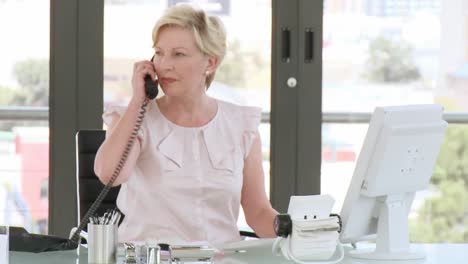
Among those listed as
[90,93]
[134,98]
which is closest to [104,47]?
[90,93]

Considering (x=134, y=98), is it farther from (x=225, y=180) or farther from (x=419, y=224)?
(x=419, y=224)

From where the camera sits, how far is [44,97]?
4.71 meters

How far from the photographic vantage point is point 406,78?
4.88m

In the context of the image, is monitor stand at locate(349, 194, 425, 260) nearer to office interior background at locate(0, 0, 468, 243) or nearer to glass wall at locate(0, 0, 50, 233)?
office interior background at locate(0, 0, 468, 243)

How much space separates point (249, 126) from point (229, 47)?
1458 mm

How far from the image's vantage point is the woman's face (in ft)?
10.4

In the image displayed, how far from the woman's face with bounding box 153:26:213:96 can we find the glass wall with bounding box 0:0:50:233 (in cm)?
161

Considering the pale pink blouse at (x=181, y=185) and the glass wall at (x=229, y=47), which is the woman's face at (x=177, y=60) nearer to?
the pale pink blouse at (x=181, y=185)

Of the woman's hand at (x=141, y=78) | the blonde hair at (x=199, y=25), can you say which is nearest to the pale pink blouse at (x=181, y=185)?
the woman's hand at (x=141, y=78)

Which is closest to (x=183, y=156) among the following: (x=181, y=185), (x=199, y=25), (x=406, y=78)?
(x=181, y=185)

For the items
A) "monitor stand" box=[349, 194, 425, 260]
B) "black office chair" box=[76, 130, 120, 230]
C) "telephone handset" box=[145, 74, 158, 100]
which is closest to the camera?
"monitor stand" box=[349, 194, 425, 260]

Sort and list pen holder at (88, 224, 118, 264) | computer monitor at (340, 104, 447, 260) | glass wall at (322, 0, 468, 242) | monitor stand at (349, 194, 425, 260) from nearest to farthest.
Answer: pen holder at (88, 224, 118, 264), computer monitor at (340, 104, 447, 260), monitor stand at (349, 194, 425, 260), glass wall at (322, 0, 468, 242)

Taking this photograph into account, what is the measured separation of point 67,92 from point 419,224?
1779mm

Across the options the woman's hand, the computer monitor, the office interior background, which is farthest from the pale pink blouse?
the office interior background
